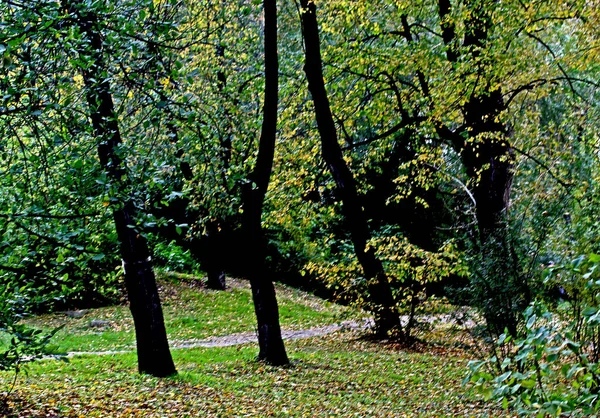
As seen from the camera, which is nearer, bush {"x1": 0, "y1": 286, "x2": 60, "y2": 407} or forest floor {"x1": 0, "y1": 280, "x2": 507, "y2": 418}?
bush {"x1": 0, "y1": 286, "x2": 60, "y2": 407}

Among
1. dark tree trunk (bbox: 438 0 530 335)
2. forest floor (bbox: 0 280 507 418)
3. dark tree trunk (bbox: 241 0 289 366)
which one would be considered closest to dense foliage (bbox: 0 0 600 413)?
dark tree trunk (bbox: 438 0 530 335)

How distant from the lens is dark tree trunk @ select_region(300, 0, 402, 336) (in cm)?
1250

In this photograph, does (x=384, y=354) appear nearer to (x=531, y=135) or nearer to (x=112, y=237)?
(x=531, y=135)

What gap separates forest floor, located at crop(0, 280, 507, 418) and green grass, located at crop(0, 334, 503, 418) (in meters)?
0.01

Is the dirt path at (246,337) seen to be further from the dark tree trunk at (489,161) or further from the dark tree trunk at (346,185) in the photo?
the dark tree trunk at (489,161)

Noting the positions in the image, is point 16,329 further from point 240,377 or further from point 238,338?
point 238,338

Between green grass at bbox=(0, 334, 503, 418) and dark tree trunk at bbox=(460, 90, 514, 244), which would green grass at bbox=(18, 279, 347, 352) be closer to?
green grass at bbox=(0, 334, 503, 418)

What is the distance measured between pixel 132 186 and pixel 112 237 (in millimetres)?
706

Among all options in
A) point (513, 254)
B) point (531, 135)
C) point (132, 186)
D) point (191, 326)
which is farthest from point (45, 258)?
point (191, 326)

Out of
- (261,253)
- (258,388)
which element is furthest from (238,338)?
(258,388)

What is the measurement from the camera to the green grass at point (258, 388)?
7691 mm

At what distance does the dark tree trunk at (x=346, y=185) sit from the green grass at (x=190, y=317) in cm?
101

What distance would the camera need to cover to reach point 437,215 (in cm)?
2478

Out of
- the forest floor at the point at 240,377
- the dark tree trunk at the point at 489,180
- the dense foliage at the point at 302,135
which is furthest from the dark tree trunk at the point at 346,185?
the dark tree trunk at the point at 489,180
